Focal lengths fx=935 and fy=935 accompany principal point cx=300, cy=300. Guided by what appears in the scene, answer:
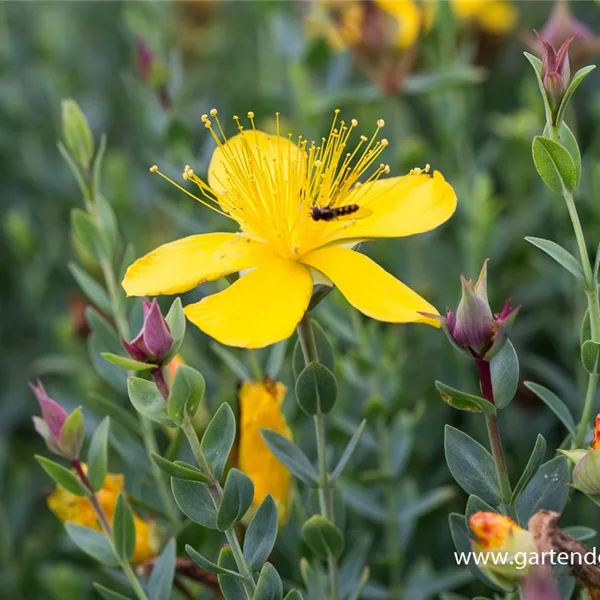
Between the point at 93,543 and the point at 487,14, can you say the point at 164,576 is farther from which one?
the point at 487,14

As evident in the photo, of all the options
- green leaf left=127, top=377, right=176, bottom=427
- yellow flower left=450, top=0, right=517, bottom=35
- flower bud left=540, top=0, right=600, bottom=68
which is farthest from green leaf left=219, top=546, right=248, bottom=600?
yellow flower left=450, top=0, right=517, bottom=35

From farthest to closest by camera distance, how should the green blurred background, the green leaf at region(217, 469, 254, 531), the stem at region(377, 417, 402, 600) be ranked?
1. the green blurred background
2. the stem at region(377, 417, 402, 600)
3. the green leaf at region(217, 469, 254, 531)

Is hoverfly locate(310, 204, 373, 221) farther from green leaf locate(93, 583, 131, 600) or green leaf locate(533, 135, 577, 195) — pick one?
green leaf locate(93, 583, 131, 600)

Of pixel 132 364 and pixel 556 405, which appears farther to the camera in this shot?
pixel 556 405

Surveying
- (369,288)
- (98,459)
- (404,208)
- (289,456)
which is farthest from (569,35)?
(98,459)

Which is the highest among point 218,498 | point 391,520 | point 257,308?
point 257,308

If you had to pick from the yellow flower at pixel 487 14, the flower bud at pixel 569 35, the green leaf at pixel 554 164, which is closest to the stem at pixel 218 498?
the green leaf at pixel 554 164
